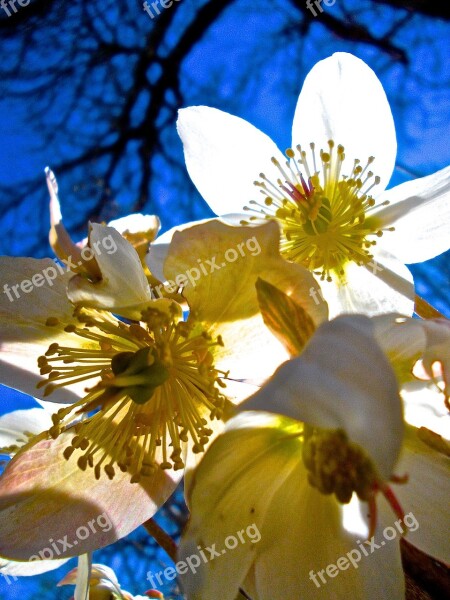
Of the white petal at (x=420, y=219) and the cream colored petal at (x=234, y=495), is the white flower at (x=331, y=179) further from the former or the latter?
the cream colored petal at (x=234, y=495)

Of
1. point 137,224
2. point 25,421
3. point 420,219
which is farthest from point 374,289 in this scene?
point 25,421

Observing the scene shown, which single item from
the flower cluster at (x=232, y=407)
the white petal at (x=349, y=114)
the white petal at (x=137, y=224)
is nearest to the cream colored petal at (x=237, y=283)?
the flower cluster at (x=232, y=407)

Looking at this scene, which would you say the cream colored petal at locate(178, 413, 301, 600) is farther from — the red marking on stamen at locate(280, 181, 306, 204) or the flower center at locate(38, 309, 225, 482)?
the red marking on stamen at locate(280, 181, 306, 204)

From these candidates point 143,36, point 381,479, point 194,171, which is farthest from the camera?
point 143,36

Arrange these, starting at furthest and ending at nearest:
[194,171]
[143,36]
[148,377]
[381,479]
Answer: [143,36] < [194,171] < [148,377] < [381,479]

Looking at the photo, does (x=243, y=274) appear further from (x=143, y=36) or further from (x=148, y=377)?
(x=143, y=36)

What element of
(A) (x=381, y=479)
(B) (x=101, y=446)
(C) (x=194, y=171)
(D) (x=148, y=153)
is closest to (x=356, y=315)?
(A) (x=381, y=479)
